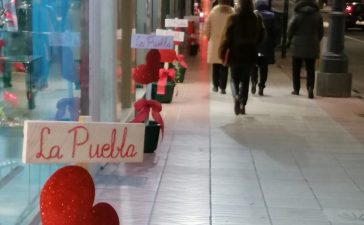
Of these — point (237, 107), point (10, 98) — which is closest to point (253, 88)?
point (237, 107)

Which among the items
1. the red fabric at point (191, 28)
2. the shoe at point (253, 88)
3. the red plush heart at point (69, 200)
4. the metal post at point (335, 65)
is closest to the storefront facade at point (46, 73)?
the red plush heart at point (69, 200)

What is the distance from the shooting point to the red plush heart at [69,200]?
122 inches

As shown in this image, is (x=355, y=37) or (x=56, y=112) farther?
(x=355, y=37)

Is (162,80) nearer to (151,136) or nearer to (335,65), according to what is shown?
(151,136)

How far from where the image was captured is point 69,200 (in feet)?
10.2

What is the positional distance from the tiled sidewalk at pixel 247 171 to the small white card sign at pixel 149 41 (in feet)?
3.88

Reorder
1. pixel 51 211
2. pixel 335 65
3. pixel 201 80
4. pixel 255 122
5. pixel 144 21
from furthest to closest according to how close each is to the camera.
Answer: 1. pixel 201 80
2. pixel 335 65
3. pixel 144 21
4. pixel 255 122
5. pixel 51 211

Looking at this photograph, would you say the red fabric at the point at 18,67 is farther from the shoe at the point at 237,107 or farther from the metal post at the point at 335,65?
the metal post at the point at 335,65

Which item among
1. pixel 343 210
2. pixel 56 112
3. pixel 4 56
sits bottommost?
pixel 343 210

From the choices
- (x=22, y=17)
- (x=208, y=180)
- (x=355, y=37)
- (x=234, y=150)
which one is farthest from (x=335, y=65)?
(x=355, y=37)

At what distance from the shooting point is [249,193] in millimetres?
6168

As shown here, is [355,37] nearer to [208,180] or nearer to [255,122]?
[255,122]

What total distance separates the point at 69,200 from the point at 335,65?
971cm

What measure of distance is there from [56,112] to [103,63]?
48.2 inches
